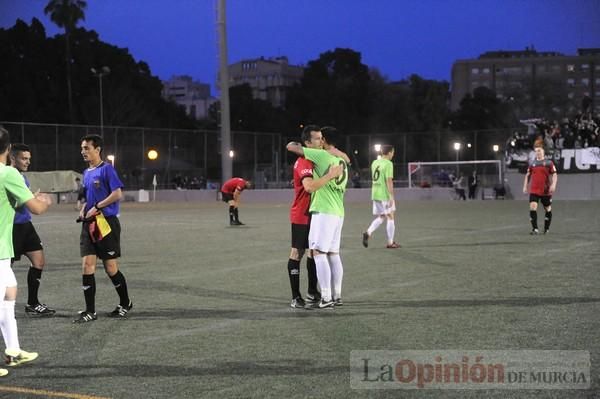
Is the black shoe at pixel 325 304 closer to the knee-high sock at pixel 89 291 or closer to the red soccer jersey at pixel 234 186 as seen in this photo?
the knee-high sock at pixel 89 291

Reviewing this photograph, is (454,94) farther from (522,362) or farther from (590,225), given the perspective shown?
(522,362)

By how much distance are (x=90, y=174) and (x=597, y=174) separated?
36.0 meters

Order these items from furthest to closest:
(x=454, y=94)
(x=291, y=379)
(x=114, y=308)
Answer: (x=454, y=94)
(x=114, y=308)
(x=291, y=379)

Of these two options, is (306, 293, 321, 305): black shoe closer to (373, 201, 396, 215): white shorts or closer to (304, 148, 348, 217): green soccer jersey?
(304, 148, 348, 217): green soccer jersey

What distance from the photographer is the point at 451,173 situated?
161ft

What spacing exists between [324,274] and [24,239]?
3.43 metres

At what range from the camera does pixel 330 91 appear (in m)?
83.6

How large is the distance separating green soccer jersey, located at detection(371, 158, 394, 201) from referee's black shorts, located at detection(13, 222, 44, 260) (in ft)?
26.3

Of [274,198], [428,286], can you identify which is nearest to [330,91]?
[274,198]

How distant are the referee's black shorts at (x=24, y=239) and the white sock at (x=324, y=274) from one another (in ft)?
10.6

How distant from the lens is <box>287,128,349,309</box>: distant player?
328 inches

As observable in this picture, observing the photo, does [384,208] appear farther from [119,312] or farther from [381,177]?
[119,312]

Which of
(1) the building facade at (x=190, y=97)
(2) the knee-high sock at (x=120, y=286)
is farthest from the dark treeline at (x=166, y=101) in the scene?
(1) the building facade at (x=190, y=97)

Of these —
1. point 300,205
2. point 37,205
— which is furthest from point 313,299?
point 37,205
